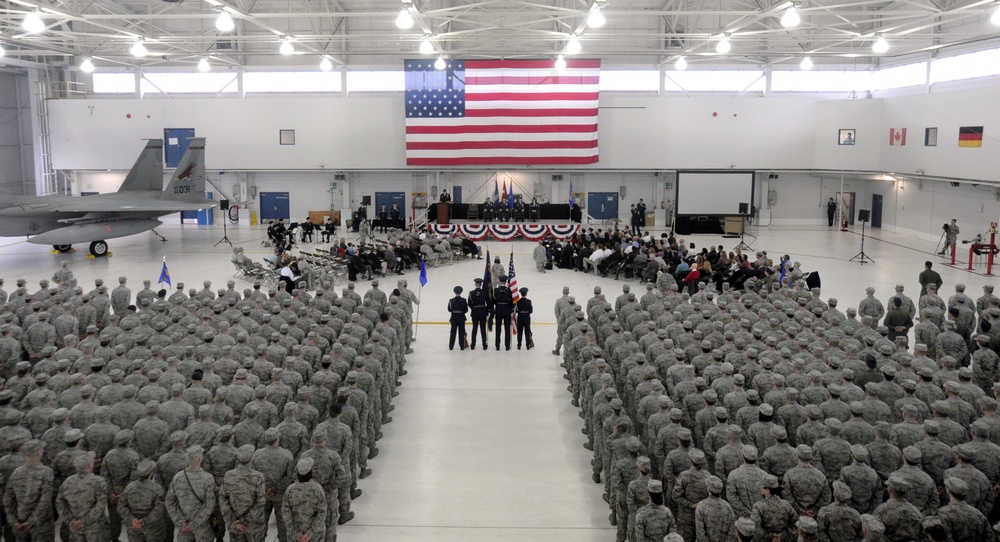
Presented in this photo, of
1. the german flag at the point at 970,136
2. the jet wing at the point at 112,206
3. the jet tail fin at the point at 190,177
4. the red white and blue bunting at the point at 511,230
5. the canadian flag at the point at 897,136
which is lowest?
the red white and blue bunting at the point at 511,230

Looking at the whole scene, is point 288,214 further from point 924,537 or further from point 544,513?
point 924,537

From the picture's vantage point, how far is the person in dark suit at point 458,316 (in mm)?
14594

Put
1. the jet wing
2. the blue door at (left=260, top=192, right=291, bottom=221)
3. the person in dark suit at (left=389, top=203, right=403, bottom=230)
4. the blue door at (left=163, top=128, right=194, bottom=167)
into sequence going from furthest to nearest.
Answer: the blue door at (left=260, top=192, right=291, bottom=221)
the blue door at (left=163, top=128, right=194, bottom=167)
the person in dark suit at (left=389, top=203, right=403, bottom=230)
the jet wing

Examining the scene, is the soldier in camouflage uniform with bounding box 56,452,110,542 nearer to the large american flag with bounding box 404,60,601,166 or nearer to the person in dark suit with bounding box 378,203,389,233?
the person in dark suit with bounding box 378,203,389,233

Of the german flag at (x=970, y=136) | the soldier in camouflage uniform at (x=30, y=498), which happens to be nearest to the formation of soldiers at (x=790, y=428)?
the soldier in camouflage uniform at (x=30, y=498)

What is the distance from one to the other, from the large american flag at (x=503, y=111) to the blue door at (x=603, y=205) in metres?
2.98

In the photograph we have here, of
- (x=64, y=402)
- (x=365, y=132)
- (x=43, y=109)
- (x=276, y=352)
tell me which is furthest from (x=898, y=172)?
(x=43, y=109)

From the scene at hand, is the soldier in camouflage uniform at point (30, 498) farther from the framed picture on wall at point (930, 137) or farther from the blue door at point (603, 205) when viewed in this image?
the blue door at point (603, 205)

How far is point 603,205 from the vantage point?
3691 cm

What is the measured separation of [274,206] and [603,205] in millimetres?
15620

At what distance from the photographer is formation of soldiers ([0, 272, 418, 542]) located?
274 inches

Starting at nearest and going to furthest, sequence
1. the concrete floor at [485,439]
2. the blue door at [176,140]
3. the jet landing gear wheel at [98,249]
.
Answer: the concrete floor at [485,439]
the jet landing gear wheel at [98,249]
the blue door at [176,140]

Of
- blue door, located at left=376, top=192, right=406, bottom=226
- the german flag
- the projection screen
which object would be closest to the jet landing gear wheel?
blue door, located at left=376, top=192, right=406, bottom=226

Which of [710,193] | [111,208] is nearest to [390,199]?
[111,208]
